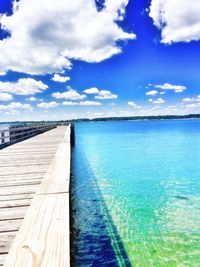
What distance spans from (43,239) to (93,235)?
445 cm

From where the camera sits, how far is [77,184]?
1117 cm

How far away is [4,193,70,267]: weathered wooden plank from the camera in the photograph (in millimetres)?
1604

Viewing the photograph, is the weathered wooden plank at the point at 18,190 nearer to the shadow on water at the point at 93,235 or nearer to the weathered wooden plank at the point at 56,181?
the weathered wooden plank at the point at 56,181

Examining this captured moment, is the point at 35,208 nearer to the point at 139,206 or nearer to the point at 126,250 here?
the point at 126,250

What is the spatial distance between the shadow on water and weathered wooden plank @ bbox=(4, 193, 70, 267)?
9.27 ft

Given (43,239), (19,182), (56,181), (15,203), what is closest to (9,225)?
(15,203)

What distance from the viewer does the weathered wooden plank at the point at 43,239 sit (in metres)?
1.60

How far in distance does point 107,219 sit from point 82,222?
2.34ft

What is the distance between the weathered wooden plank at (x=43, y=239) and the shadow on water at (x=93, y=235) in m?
2.83

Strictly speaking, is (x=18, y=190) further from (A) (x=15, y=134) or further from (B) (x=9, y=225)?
(A) (x=15, y=134)

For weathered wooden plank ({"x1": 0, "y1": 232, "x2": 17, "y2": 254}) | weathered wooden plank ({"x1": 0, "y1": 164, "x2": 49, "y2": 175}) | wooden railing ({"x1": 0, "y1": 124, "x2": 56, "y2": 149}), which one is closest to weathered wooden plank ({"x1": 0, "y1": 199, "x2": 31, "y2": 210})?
weathered wooden plank ({"x1": 0, "y1": 232, "x2": 17, "y2": 254})

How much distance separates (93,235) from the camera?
6020mm

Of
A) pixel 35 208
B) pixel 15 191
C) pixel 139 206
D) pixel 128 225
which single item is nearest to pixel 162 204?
pixel 139 206

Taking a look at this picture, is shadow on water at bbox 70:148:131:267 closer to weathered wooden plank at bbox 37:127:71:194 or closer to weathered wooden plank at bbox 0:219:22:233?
weathered wooden plank at bbox 37:127:71:194
